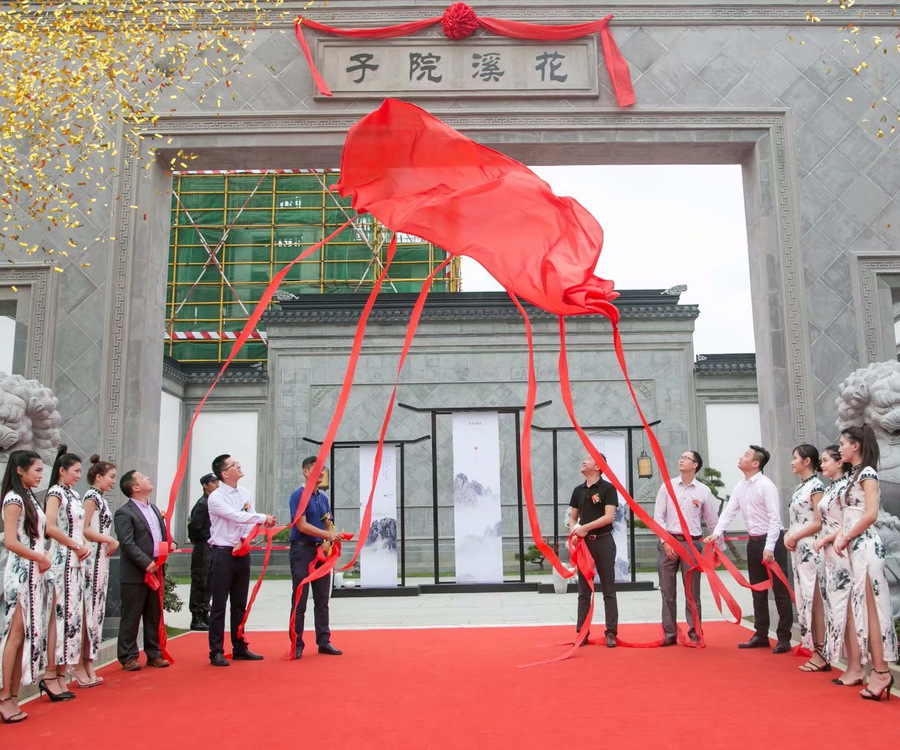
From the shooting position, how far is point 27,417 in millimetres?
5516

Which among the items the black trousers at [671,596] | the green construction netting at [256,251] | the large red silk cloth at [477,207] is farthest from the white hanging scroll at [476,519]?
the green construction netting at [256,251]

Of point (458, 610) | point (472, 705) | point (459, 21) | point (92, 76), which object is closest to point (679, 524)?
point (472, 705)

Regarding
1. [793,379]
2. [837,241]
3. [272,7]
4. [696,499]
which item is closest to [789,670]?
[696,499]

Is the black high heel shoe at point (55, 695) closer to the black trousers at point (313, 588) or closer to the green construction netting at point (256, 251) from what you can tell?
the black trousers at point (313, 588)

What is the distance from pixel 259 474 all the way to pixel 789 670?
492 inches

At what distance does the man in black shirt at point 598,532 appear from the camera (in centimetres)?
605

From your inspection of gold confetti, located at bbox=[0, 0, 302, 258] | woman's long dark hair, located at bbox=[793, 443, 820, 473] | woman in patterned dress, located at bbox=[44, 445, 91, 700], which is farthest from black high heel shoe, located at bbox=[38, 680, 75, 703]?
woman's long dark hair, located at bbox=[793, 443, 820, 473]

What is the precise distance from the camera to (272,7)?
7258 mm

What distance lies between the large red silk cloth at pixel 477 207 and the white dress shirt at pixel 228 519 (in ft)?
6.80

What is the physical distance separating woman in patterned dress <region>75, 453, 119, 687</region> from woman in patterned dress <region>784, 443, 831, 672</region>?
4.08 meters

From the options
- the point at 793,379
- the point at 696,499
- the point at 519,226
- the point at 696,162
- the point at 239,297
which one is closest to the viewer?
the point at 519,226

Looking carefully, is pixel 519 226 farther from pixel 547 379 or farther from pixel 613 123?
pixel 547 379

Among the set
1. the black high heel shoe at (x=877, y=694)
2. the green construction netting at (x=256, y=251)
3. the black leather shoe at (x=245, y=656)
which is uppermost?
the green construction netting at (x=256, y=251)

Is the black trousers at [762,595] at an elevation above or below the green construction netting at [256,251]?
below
